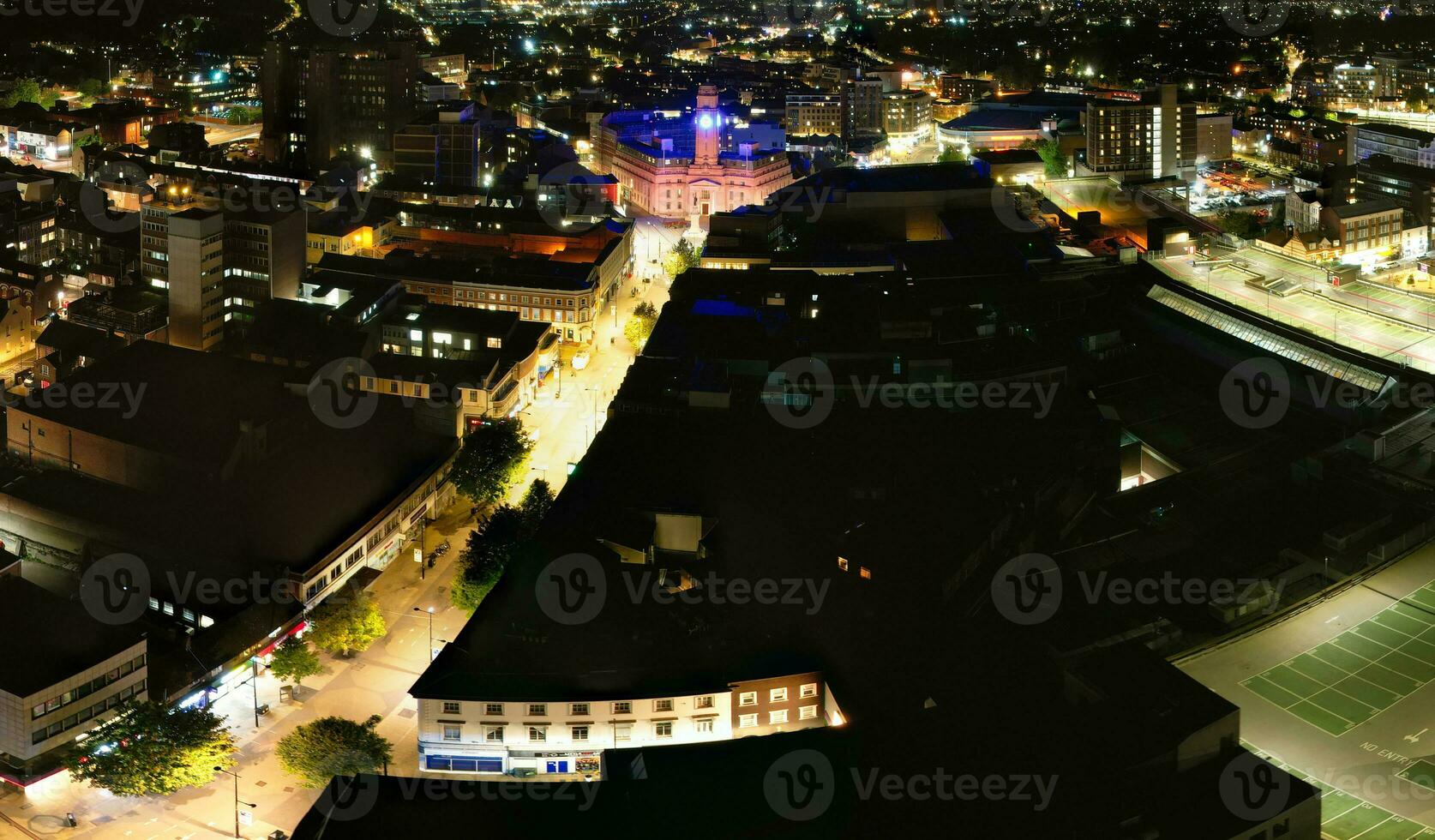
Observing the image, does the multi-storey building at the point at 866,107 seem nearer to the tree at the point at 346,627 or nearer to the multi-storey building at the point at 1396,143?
the multi-storey building at the point at 1396,143

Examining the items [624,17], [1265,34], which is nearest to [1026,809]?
[1265,34]

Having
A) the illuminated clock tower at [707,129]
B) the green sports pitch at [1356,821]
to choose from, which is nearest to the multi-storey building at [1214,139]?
the illuminated clock tower at [707,129]

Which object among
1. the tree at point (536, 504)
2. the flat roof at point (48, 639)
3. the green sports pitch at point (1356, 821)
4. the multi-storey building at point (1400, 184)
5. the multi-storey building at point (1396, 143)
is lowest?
the green sports pitch at point (1356, 821)

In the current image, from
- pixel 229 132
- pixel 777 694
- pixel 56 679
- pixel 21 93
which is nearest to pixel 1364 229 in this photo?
pixel 777 694

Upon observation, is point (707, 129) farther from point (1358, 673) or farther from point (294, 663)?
point (1358, 673)

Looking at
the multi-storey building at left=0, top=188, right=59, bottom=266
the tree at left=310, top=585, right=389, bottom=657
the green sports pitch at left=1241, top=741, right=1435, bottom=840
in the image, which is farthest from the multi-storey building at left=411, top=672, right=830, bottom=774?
the multi-storey building at left=0, top=188, right=59, bottom=266
